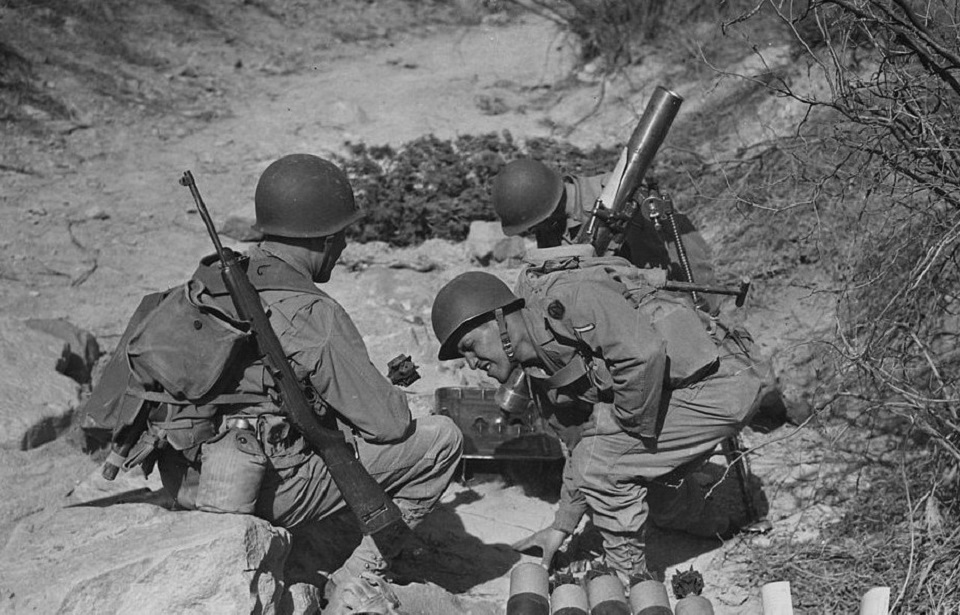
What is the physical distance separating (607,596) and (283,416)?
148 centimetres

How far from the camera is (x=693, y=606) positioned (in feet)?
13.5

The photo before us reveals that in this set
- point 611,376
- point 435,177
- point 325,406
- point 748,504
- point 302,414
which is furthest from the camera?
point 435,177

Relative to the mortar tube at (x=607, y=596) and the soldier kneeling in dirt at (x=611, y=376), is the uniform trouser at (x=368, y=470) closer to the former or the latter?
the soldier kneeling in dirt at (x=611, y=376)

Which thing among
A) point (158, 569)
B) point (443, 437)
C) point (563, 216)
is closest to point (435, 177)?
point (563, 216)

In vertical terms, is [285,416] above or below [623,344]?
Answer: above

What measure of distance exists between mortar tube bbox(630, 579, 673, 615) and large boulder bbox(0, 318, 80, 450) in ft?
10.8

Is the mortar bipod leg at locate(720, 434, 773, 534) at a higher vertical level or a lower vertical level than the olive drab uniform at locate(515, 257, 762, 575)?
lower

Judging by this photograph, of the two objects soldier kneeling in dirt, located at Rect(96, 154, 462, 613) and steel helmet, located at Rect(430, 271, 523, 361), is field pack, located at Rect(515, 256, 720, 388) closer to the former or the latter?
steel helmet, located at Rect(430, 271, 523, 361)

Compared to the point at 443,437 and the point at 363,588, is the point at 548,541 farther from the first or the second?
the point at 363,588

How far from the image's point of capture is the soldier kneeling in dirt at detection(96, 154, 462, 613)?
12.8 ft

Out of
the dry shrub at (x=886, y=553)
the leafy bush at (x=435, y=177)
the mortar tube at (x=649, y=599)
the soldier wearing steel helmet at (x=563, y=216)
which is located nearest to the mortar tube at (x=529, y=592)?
the mortar tube at (x=649, y=599)

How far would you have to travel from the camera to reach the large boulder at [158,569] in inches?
141

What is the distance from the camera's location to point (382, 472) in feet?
14.2

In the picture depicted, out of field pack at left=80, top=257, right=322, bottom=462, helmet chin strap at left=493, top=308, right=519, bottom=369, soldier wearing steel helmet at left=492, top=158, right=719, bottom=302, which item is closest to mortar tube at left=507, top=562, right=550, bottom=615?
helmet chin strap at left=493, top=308, right=519, bottom=369
